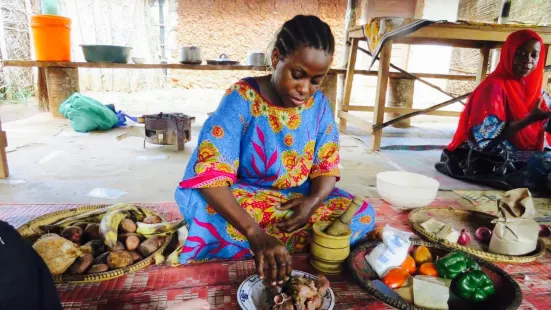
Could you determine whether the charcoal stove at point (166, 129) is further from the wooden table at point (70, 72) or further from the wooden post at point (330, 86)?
the wooden post at point (330, 86)

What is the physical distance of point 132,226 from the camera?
1.60 metres

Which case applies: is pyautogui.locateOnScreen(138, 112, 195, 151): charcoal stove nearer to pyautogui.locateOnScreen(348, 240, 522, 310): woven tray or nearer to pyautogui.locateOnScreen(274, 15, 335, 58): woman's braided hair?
pyautogui.locateOnScreen(274, 15, 335, 58): woman's braided hair

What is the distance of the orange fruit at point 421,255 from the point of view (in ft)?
4.80

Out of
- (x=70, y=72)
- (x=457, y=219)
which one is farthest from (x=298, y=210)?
(x=70, y=72)

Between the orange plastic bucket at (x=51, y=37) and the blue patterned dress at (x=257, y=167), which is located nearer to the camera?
the blue patterned dress at (x=257, y=167)

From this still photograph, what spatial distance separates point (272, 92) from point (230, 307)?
80cm

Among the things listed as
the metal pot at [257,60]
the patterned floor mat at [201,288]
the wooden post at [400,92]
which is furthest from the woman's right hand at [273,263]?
the wooden post at [400,92]

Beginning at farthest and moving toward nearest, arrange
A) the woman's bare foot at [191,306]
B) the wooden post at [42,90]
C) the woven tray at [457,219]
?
the wooden post at [42,90]
the woven tray at [457,219]
the woman's bare foot at [191,306]

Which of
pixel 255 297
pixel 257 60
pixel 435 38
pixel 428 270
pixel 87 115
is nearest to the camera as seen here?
pixel 255 297

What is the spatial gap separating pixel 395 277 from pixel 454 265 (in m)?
0.22

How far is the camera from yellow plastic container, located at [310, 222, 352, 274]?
4.50 ft

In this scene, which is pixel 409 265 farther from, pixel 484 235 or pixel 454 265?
pixel 484 235

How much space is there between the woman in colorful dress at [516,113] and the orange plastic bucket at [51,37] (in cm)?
480

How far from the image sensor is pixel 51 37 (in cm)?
474
